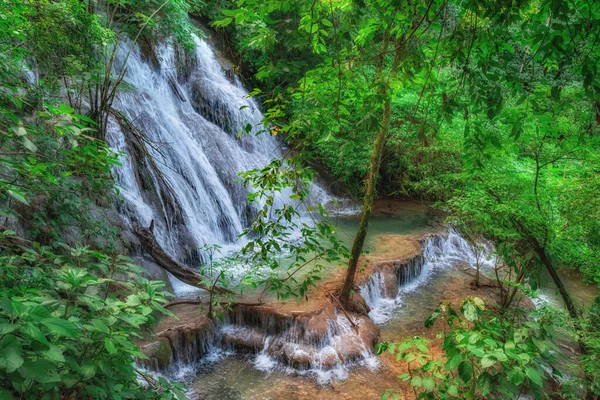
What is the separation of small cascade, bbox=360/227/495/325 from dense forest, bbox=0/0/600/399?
18 centimetres

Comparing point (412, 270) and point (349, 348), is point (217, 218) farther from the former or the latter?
point (412, 270)

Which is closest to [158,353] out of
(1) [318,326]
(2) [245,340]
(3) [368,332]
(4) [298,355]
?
(2) [245,340]

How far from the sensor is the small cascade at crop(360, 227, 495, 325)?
7.03 metres

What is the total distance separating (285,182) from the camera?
2.54 meters

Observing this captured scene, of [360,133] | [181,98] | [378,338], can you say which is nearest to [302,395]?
[378,338]

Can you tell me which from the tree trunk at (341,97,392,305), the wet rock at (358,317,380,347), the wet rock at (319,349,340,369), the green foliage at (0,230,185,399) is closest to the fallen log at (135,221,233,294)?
the wet rock at (319,349,340,369)

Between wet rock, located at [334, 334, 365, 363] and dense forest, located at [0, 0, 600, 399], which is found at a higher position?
dense forest, located at [0, 0, 600, 399]

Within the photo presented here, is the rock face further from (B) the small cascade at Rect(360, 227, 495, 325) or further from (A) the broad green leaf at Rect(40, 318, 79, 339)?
(A) the broad green leaf at Rect(40, 318, 79, 339)

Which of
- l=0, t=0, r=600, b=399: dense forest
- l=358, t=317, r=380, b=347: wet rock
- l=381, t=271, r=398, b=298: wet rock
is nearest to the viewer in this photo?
l=0, t=0, r=600, b=399: dense forest

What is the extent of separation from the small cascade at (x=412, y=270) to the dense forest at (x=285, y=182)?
0.59 ft

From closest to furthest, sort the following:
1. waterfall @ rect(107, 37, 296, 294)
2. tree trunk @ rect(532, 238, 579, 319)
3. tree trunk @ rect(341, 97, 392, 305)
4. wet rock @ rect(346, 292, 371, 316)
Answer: tree trunk @ rect(532, 238, 579, 319)
tree trunk @ rect(341, 97, 392, 305)
wet rock @ rect(346, 292, 371, 316)
waterfall @ rect(107, 37, 296, 294)

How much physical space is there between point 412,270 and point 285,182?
21.6ft

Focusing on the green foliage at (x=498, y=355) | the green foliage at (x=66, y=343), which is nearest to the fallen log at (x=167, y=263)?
the green foliage at (x=66, y=343)

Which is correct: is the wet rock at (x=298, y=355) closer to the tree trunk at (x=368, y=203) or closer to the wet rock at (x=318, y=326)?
the wet rock at (x=318, y=326)
